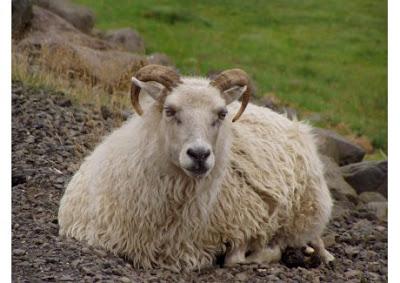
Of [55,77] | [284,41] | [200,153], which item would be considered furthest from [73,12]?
[200,153]

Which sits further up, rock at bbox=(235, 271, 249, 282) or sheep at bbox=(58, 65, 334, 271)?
sheep at bbox=(58, 65, 334, 271)

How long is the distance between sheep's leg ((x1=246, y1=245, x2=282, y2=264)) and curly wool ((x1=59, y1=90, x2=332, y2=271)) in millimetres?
59

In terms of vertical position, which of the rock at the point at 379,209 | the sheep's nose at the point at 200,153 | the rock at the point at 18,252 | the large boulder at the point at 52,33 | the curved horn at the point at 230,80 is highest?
the large boulder at the point at 52,33

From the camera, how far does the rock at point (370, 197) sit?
7.93 metres

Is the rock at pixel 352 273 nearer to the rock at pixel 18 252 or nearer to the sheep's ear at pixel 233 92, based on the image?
the sheep's ear at pixel 233 92

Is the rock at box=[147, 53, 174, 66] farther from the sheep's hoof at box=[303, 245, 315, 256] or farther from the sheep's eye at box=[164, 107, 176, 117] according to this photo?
the sheep's eye at box=[164, 107, 176, 117]

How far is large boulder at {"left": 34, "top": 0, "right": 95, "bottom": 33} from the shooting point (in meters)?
7.44

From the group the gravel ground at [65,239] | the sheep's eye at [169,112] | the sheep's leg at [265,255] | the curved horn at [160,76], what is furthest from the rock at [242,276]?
the curved horn at [160,76]

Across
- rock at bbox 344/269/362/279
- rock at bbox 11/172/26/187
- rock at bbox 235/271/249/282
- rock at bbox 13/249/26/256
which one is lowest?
rock at bbox 344/269/362/279

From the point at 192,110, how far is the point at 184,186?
436 mm

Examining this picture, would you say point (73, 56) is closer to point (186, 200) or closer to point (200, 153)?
point (186, 200)

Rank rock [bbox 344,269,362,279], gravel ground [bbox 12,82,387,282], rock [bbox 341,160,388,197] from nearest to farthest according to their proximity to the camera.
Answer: gravel ground [bbox 12,82,387,282] < rock [bbox 344,269,362,279] < rock [bbox 341,160,388,197]

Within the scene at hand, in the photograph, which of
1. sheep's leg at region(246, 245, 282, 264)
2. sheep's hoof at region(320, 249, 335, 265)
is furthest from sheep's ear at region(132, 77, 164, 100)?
sheep's hoof at region(320, 249, 335, 265)

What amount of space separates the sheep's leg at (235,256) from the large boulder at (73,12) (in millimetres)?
2532
